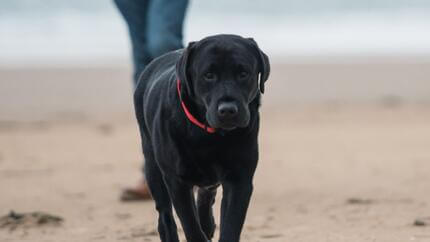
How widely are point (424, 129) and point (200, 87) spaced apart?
23.1 feet

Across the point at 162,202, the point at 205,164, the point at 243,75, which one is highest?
the point at 243,75

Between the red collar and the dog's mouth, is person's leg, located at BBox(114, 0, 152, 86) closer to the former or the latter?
the red collar

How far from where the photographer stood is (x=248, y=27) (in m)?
22.0

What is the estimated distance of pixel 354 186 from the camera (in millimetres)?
7340

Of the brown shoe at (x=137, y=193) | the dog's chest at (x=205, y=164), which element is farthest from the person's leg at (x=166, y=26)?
the dog's chest at (x=205, y=164)

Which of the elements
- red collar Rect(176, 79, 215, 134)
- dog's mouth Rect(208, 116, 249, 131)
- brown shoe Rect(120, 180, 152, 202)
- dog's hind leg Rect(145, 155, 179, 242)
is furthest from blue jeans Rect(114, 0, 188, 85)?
dog's mouth Rect(208, 116, 249, 131)

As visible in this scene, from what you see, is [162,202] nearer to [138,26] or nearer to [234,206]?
[234,206]

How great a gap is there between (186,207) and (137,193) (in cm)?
242

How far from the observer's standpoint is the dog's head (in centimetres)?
402

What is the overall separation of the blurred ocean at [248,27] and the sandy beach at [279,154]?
7.35 ft

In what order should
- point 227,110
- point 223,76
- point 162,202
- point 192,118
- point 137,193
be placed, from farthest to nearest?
1. point 137,193
2. point 162,202
3. point 192,118
4. point 223,76
5. point 227,110

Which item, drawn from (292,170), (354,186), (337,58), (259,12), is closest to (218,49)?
(354,186)

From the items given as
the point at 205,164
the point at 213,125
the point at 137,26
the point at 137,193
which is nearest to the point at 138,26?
the point at 137,26

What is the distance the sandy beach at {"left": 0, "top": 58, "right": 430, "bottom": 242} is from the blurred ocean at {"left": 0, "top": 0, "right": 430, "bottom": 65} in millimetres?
2239
